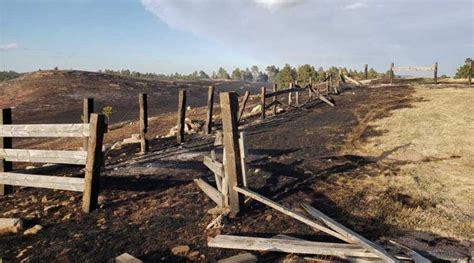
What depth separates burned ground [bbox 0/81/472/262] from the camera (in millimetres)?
5426

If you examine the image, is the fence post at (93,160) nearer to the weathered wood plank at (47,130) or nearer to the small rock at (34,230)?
the weathered wood plank at (47,130)

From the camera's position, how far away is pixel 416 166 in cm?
922

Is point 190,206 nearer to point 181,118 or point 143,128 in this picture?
point 143,128

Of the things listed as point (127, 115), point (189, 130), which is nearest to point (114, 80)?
point (127, 115)

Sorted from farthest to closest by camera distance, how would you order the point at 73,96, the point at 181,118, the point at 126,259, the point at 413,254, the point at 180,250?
the point at 73,96
the point at 181,118
the point at 180,250
the point at 126,259
the point at 413,254

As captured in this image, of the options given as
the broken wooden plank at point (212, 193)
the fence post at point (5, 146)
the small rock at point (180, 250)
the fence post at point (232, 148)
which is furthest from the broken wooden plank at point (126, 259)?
the fence post at point (5, 146)

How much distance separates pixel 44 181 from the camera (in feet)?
23.4

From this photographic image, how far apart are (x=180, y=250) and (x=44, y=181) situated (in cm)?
360

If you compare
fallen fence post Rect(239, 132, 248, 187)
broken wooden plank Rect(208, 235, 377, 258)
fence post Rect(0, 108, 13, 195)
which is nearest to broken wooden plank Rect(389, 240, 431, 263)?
broken wooden plank Rect(208, 235, 377, 258)

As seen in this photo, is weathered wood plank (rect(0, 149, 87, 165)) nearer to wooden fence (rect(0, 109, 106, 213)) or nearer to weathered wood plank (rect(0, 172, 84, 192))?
wooden fence (rect(0, 109, 106, 213))

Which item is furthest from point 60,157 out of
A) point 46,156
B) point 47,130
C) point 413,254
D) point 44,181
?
point 413,254

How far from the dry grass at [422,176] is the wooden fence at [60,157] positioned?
499 cm

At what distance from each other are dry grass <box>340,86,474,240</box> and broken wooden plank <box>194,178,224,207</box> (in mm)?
2590

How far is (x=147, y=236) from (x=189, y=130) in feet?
37.8
